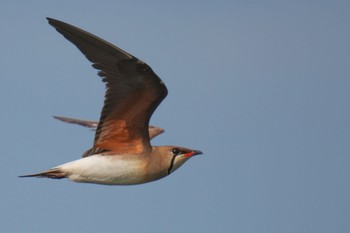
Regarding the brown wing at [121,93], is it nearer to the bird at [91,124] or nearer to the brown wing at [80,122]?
the bird at [91,124]

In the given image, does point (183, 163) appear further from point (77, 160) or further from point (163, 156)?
point (77, 160)

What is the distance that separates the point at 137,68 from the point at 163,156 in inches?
64.0

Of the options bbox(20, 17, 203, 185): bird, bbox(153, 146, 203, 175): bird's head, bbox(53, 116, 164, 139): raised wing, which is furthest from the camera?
bbox(53, 116, 164, 139): raised wing

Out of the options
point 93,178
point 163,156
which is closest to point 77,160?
point 93,178

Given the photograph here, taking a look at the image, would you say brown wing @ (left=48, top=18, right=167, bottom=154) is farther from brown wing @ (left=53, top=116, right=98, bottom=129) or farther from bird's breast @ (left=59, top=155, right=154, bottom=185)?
brown wing @ (left=53, top=116, right=98, bottom=129)

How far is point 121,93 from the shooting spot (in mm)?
13898

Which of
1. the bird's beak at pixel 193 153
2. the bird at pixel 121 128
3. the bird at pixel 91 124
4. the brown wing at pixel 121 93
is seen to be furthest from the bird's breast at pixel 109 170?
the bird at pixel 91 124

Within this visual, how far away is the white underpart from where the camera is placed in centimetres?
1394

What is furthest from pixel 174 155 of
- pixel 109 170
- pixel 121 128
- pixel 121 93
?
pixel 121 93

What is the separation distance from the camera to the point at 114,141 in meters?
14.5

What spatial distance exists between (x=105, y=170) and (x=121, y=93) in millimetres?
1150

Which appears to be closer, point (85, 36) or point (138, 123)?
point (85, 36)

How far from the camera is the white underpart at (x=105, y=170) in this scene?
45.7ft

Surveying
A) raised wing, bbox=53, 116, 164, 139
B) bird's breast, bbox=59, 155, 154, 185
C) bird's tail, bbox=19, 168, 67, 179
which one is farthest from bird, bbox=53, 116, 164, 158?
bird's tail, bbox=19, 168, 67, 179
